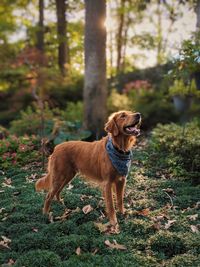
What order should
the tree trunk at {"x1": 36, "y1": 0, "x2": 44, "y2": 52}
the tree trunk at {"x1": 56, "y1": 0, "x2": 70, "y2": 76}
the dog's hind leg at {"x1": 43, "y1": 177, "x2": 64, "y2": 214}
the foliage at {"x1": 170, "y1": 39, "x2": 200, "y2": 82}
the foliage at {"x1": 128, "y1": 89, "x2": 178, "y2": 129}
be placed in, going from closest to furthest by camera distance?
the dog's hind leg at {"x1": 43, "y1": 177, "x2": 64, "y2": 214} → the foliage at {"x1": 170, "y1": 39, "x2": 200, "y2": 82} → the foliage at {"x1": 128, "y1": 89, "x2": 178, "y2": 129} → the tree trunk at {"x1": 56, "y1": 0, "x2": 70, "y2": 76} → the tree trunk at {"x1": 36, "y1": 0, "x2": 44, "y2": 52}

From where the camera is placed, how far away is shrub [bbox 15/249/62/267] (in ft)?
16.4

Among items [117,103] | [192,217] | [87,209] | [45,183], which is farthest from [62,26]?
[192,217]

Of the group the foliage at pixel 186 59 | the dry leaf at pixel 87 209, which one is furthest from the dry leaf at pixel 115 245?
the foliage at pixel 186 59

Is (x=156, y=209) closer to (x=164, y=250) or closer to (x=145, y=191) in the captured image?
(x=145, y=191)

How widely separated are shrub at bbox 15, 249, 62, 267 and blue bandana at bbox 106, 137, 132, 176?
59.1 inches

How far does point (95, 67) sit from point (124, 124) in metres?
7.37

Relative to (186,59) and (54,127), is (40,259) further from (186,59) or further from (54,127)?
(54,127)

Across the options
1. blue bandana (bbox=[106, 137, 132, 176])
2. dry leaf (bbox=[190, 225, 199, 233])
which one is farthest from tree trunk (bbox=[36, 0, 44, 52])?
dry leaf (bbox=[190, 225, 199, 233])

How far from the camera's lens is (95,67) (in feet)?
42.7

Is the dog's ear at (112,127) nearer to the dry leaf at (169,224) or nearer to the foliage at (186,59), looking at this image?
the dry leaf at (169,224)

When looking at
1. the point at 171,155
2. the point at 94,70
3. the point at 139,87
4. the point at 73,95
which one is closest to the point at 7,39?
the point at 73,95

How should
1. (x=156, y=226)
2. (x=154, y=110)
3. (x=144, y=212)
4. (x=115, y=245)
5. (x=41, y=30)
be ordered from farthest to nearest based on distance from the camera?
(x=41, y=30) → (x=154, y=110) → (x=144, y=212) → (x=156, y=226) → (x=115, y=245)

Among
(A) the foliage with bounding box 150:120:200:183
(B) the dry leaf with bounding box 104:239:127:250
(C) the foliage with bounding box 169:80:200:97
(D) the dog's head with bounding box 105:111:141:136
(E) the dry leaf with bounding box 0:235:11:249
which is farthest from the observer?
(C) the foliage with bounding box 169:80:200:97

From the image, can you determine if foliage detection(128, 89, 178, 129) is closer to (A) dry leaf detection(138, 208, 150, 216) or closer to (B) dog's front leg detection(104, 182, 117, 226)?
(A) dry leaf detection(138, 208, 150, 216)
